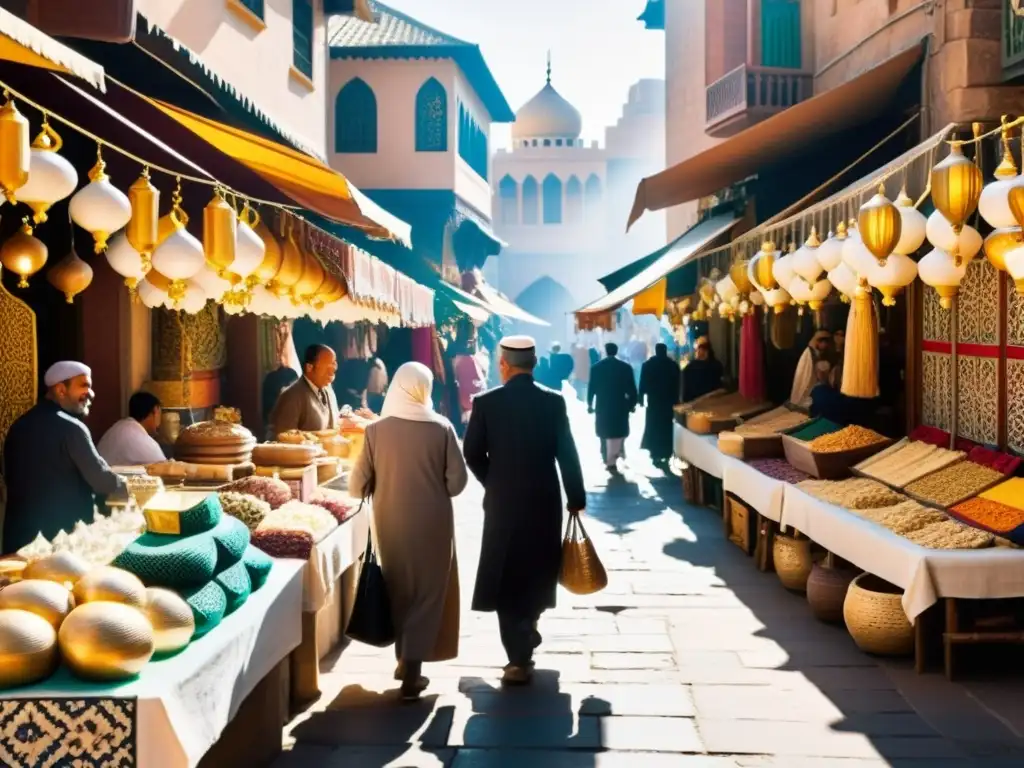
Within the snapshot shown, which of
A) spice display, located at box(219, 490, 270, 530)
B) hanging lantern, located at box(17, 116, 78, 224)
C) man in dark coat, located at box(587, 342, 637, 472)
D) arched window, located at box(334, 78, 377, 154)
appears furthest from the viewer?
arched window, located at box(334, 78, 377, 154)

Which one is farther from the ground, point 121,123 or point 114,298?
point 121,123

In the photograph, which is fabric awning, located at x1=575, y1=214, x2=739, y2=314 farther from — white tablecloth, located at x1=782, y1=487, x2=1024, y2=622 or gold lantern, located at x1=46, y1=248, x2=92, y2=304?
gold lantern, located at x1=46, y1=248, x2=92, y2=304

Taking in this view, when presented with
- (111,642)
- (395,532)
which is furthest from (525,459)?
(111,642)

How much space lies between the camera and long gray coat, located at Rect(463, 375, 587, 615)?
5996 mm

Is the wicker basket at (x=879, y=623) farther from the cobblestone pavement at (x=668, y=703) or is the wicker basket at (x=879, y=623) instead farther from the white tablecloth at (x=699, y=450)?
the white tablecloth at (x=699, y=450)

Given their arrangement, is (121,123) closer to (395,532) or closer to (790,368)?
(395,532)

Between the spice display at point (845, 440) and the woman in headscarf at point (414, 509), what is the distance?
360 cm

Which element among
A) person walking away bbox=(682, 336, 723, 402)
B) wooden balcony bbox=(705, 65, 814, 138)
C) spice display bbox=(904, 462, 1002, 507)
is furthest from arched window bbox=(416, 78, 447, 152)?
spice display bbox=(904, 462, 1002, 507)

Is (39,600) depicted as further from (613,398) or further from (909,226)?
(613,398)

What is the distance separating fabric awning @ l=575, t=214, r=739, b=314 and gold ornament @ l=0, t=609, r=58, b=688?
29.0 ft

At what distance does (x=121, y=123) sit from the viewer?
16.2 ft

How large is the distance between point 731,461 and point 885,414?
139 cm

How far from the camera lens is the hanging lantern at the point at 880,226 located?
6184mm

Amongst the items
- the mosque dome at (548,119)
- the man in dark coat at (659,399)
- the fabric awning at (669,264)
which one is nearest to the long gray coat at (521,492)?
the fabric awning at (669,264)
